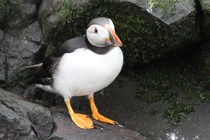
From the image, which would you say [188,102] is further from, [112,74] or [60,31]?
[60,31]

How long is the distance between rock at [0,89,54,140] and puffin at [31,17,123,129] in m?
0.34

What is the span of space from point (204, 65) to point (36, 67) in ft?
6.21

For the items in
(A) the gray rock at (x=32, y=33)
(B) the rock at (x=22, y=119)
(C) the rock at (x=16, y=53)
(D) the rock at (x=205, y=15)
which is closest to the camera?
(B) the rock at (x=22, y=119)

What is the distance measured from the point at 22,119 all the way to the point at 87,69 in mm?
775

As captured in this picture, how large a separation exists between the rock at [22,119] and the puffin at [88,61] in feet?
1.12

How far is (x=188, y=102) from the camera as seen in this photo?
5.64 metres

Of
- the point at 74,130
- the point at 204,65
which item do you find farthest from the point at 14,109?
the point at 204,65

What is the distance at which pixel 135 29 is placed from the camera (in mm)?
5438

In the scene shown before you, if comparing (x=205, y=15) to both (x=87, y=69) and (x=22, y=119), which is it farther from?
(x=22, y=119)

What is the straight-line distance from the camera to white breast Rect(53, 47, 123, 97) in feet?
15.8

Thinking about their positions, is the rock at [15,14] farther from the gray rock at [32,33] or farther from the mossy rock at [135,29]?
the mossy rock at [135,29]

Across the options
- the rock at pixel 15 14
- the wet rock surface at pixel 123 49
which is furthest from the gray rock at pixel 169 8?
the rock at pixel 15 14

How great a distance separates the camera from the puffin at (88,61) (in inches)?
188

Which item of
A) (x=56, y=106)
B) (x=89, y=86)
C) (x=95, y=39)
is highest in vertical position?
(x=95, y=39)
